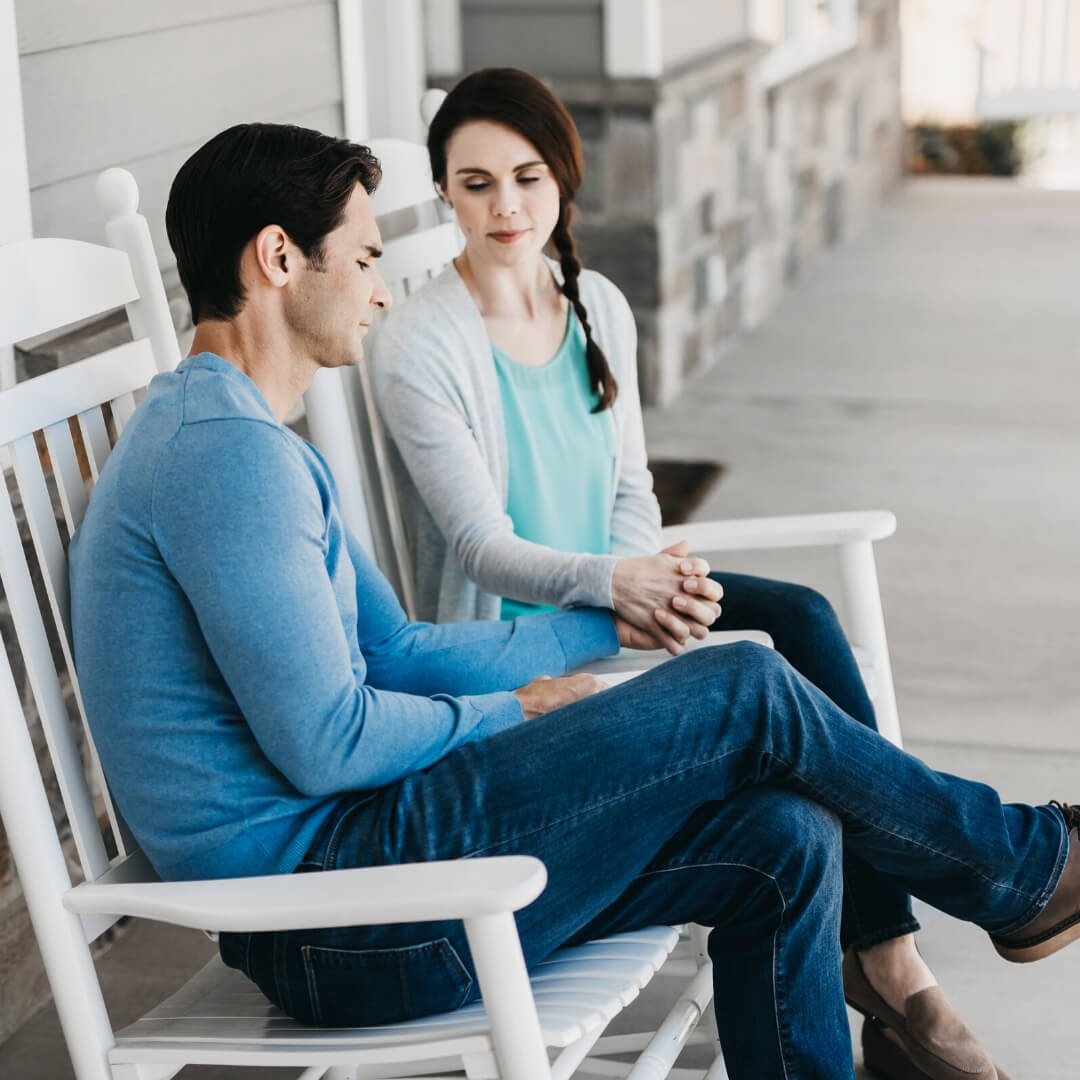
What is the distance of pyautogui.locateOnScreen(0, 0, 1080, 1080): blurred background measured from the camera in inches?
91.0

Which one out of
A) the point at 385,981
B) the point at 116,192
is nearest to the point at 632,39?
the point at 116,192

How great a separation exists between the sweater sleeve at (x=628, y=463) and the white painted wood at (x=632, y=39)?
103 inches

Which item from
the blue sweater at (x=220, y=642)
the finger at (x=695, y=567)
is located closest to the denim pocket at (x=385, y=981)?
the blue sweater at (x=220, y=642)

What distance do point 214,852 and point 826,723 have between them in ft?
1.95

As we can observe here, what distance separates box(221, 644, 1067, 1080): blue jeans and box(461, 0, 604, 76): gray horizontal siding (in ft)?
11.6

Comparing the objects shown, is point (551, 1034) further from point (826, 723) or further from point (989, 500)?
point (989, 500)

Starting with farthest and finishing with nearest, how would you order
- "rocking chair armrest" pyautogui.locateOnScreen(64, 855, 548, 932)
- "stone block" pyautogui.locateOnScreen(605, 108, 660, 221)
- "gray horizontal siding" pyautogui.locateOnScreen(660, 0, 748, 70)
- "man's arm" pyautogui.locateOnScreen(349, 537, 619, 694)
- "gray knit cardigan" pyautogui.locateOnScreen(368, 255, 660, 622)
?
"gray horizontal siding" pyautogui.locateOnScreen(660, 0, 748, 70), "stone block" pyautogui.locateOnScreen(605, 108, 660, 221), "gray knit cardigan" pyautogui.locateOnScreen(368, 255, 660, 622), "man's arm" pyautogui.locateOnScreen(349, 537, 619, 694), "rocking chair armrest" pyautogui.locateOnScreen(64, 855, 548, 932)

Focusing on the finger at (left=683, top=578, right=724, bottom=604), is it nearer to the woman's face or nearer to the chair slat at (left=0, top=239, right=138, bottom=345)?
the woman's face

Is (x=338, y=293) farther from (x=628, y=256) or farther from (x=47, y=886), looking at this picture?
(x=628, y=256)

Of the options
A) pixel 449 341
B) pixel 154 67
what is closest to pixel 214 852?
pixel 449 341

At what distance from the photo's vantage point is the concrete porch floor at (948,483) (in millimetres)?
2250

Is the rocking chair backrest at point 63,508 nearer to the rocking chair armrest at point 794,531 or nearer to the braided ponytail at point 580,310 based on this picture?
the braided ponytail at point 580,310

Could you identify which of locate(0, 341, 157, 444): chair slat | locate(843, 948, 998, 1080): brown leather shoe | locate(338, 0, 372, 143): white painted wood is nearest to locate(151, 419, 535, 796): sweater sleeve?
locate(0, 341, 157, 444): chair slat

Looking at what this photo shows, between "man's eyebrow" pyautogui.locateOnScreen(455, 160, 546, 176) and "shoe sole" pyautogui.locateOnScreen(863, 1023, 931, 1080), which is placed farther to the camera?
"man's eyebrow" pyautogui.locateOnScreen(455, 160, 546, 176)
